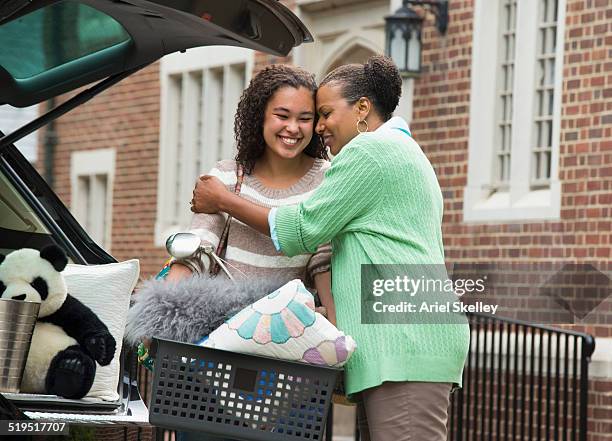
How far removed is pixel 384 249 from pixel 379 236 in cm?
4

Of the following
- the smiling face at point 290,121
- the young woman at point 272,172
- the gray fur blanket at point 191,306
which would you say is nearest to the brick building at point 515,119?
the young woman at point 272,172

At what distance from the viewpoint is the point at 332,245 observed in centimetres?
447

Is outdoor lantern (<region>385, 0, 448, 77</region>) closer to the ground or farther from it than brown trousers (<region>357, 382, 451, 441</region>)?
farther from it

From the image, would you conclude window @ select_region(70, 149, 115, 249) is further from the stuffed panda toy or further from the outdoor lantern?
the stuffed panda toy

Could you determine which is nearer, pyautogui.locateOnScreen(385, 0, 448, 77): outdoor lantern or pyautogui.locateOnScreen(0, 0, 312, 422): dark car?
pyautogui.locateOnScreen(0, 0, 312, 422): dark car

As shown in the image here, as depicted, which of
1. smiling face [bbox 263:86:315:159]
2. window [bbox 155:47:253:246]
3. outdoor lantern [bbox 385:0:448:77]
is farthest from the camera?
window [bbox 155:47:253:246]

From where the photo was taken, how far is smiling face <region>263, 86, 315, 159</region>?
187 inches

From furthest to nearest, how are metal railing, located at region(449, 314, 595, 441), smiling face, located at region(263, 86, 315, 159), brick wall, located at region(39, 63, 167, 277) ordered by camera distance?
brick wall, located at region(39, 63, 167, 277) → metal railing, located at region(449, 314, 595, 441) → smiling face, located at region(263, 86, 315, 159)

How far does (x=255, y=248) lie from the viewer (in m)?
4.75

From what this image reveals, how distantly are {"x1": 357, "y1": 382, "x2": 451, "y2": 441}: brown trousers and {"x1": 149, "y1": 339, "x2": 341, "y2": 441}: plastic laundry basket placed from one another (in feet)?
0.73

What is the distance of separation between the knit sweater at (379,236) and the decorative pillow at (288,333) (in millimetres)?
181

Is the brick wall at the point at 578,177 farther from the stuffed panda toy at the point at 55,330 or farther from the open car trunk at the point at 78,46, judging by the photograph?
the stuffed panda toy at the point at 55,330

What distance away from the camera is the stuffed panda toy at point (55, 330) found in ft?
15.0

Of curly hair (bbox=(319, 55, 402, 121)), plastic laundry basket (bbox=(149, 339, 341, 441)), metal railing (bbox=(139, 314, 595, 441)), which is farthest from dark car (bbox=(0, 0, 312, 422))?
metal railing (bbox=(139, 314, 595, 441))
